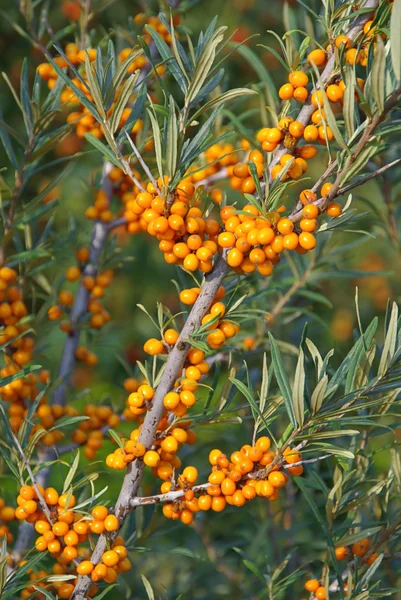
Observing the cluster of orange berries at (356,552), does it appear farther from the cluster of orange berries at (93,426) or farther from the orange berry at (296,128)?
the orange berry at (296,128)

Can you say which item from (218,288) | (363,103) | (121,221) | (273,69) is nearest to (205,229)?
(218,288)

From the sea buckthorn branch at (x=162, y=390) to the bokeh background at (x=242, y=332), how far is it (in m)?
0.07

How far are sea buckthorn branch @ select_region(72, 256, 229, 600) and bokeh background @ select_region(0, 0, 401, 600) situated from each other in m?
0.07

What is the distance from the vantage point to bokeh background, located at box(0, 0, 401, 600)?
3.56 feet

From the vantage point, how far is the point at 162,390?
739mm

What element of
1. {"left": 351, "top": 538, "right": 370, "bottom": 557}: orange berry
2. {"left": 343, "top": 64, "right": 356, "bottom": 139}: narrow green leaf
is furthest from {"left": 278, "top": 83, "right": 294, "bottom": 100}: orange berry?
{"left": 351, "top": 538, "right": 370, "bottom": 557}: orange berry

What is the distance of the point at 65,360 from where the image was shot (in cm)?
115

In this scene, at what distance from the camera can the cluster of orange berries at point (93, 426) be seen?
41.2 inches

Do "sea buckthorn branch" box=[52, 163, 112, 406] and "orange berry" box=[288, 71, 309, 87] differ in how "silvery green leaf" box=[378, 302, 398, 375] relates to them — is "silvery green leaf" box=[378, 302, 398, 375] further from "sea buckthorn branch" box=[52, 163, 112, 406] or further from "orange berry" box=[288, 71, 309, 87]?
"sea buckthorn branch" box=[52, 163, 112, 406]

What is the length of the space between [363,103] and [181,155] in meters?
0.19

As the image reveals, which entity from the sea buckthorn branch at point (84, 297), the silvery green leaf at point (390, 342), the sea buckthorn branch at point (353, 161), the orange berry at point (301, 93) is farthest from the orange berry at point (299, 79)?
the sea buckthorn branch at point (84, 297)

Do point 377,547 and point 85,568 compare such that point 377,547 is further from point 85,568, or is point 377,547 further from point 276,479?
point 85,568

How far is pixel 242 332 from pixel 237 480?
1.72ft

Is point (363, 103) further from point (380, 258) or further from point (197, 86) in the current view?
point (380, 258)
